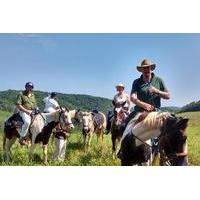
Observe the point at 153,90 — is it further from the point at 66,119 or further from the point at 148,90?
the point at 66,119

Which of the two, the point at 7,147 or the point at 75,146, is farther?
the point at 75,146

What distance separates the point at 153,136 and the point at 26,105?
5.00m

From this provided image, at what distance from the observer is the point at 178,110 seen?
15500 millimetres

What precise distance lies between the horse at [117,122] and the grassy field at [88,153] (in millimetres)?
257

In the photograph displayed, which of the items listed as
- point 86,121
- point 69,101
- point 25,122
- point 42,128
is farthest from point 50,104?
point 86,121

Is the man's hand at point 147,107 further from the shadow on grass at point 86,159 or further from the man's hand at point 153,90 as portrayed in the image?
the shadow on grass at point 86,159

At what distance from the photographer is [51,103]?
55.1ft

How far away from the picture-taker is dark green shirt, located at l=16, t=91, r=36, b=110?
1612 centimetres

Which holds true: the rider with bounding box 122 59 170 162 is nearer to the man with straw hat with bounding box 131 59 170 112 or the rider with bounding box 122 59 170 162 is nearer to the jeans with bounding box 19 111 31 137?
the man with straw hat with bounding box 131 59 170 112

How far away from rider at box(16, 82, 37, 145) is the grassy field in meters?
0.55

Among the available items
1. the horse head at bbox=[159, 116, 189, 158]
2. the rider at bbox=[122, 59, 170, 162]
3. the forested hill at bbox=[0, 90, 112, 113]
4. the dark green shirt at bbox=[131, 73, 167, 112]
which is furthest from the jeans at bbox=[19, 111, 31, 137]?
the horse head at bbox=[159, 116, 189, 158]
